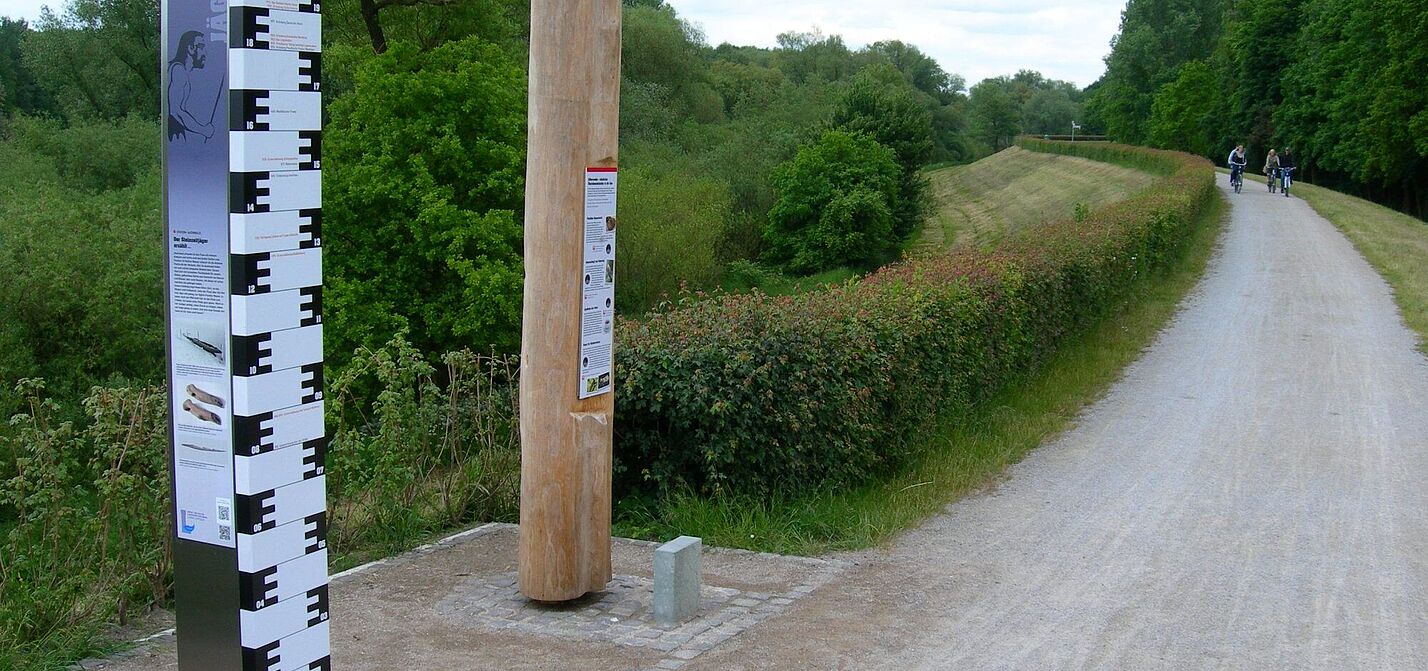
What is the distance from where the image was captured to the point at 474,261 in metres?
25.1

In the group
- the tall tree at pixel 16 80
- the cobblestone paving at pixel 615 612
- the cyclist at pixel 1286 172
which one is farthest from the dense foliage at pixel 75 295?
the cyclist at pixel 1286 172

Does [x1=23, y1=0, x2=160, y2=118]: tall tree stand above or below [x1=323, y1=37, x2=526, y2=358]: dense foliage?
above

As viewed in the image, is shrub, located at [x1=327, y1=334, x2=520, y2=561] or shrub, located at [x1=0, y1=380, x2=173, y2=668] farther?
shrub, located at [x1=327, y1=334, x2=520, y2=561]

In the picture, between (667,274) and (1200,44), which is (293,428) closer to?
(667,274)

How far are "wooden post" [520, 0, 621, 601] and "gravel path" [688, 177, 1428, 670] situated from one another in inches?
43.9

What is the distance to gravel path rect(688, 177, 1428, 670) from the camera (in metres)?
5.70

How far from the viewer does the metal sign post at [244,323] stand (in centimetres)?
333

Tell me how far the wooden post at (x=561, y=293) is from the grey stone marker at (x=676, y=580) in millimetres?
531

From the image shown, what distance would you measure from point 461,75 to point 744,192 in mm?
29526

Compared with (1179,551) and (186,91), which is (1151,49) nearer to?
(1179,551)

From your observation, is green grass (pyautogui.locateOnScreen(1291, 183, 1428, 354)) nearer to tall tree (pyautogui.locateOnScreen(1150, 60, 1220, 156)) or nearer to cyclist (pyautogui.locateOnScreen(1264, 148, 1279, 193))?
cyclist (pyautogui.locateOnScreen(1264, 148, 1279, 193))

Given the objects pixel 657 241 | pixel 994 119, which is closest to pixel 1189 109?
pixel 994 119

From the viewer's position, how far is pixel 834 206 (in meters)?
50.0

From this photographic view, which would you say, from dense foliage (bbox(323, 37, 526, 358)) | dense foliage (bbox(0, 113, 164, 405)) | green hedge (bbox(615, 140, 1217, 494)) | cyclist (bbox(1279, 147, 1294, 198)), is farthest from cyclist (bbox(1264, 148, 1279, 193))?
dense foliage (bbox(0, 113, 164, 405))
